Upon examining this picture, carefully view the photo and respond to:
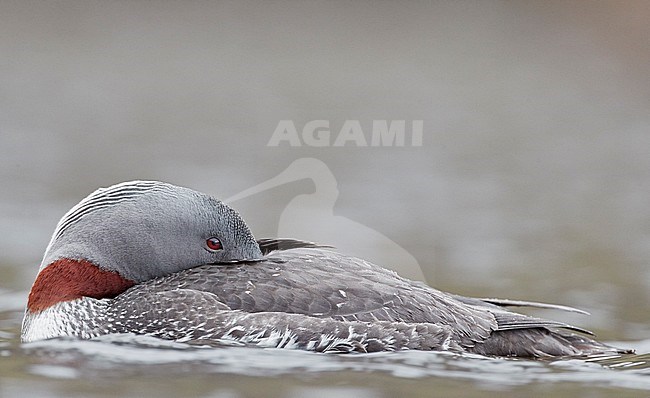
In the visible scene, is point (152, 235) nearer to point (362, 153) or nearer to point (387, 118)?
point (362, 153)

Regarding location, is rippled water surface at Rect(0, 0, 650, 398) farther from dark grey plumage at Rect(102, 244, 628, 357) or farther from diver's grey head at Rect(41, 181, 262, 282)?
diver's grey head at Rect(41, 181, 262, 282)

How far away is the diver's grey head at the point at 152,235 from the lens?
26.6 ft

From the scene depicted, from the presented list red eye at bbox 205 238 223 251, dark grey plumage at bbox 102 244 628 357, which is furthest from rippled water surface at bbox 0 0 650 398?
red eye at bbox 205 238 223 251

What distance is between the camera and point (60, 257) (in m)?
8.07

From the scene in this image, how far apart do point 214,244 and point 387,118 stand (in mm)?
7828

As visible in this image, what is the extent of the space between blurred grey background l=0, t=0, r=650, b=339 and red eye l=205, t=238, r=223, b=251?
2078mm

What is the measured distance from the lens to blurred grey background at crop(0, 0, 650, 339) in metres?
11.6

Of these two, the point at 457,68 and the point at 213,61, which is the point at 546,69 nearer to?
the point at 457,68

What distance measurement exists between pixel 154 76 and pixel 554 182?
5.79m

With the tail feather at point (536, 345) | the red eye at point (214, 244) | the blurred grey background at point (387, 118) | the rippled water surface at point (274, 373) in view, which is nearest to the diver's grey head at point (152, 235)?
the red eye at point (214, 244)

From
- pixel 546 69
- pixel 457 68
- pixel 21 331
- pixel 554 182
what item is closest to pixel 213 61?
pixel 457 68

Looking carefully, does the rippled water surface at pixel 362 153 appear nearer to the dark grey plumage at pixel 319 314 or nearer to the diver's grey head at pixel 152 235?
the dark grey plumage at pixel 319 314

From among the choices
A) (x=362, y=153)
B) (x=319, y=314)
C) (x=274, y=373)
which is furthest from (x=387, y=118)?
(x=274, y=373)

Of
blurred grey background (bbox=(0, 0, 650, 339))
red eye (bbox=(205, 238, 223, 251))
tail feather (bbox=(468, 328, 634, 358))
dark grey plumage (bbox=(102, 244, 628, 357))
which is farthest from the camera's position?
blurred grey background (bbox=(0, 0, 650, 339))
